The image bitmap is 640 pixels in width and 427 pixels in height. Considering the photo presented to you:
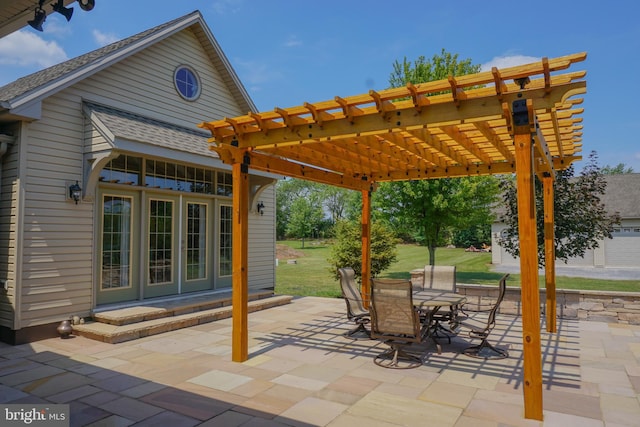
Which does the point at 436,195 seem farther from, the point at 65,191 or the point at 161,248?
the point at 65,191

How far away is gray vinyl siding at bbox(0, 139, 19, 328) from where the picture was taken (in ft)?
19.5

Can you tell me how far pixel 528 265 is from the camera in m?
3.66

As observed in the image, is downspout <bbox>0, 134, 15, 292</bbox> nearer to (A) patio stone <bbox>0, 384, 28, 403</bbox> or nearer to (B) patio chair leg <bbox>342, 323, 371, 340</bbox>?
(A) patio stone <bbox>0, 384, 28, 403</bbox>

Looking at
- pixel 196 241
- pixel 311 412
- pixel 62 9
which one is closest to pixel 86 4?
pixel 62 9

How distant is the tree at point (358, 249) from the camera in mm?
11781

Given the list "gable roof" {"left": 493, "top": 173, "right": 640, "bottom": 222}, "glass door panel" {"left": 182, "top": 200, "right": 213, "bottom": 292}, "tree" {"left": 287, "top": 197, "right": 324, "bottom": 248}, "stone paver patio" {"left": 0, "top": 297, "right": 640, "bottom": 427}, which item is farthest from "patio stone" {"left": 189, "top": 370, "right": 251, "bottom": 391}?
"tree" {"left": 287, "top": 197, "right": 324, "bottom": 248}

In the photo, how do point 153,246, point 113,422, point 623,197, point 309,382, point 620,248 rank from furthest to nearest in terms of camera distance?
1. point 623,197
2. point 620,248
3. point 153,246
4. point 309,382
5. point 113,422

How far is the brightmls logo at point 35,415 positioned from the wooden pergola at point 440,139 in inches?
77.6

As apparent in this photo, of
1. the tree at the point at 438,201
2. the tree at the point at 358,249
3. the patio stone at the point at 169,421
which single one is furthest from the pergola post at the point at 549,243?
the tree at the point at 438,201

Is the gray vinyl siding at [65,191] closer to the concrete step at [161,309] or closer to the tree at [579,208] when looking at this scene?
the concrete step at [161,309]

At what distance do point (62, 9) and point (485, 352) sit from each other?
6131mm

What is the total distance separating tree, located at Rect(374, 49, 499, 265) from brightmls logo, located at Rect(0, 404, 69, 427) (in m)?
11.0

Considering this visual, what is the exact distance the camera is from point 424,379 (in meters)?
4.54

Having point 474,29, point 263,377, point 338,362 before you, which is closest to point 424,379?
point 338,362
